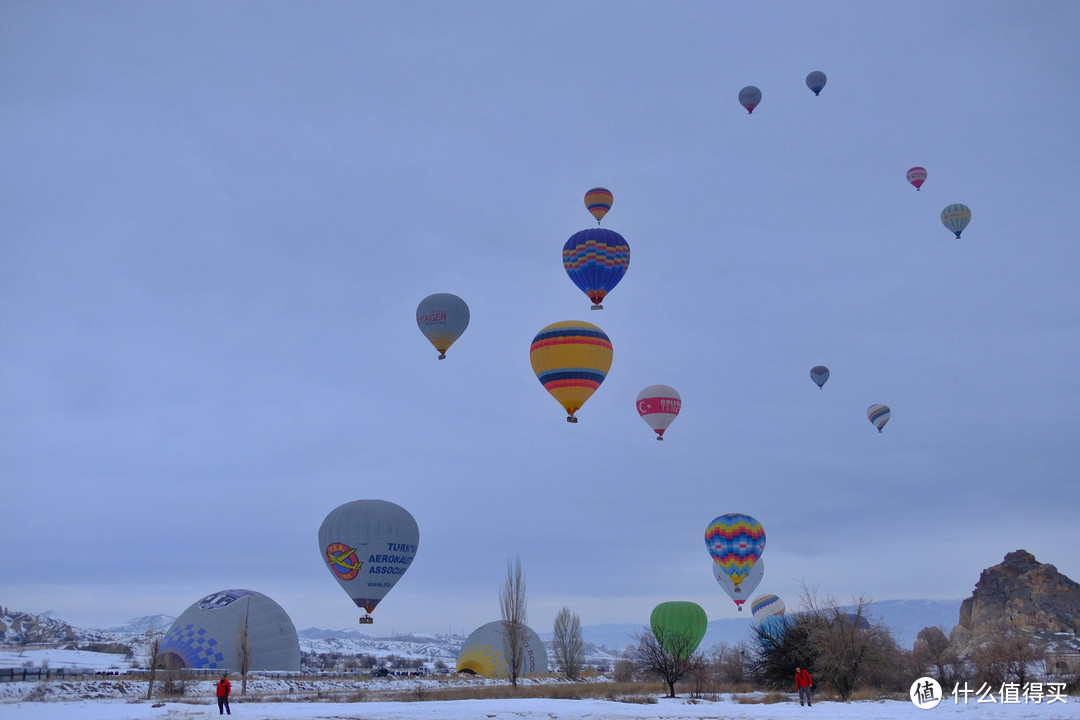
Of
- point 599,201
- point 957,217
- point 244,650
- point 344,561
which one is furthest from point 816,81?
point 244,650

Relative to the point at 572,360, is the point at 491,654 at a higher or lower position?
lower

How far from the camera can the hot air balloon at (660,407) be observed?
57.8 meters

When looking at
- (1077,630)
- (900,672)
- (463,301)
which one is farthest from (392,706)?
(1077,630)

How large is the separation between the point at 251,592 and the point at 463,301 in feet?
94.6

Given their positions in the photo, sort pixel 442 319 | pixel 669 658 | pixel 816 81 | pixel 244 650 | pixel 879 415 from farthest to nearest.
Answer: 1. pixel 879 415
2. pixel 816 81
3. pixel 442 319
4. pixel 244 650
5. pixel 669 658

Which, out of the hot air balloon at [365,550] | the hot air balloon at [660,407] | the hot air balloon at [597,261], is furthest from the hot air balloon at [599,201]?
the hot air balloon at [365,550]

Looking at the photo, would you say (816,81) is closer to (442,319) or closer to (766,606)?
(442,319)

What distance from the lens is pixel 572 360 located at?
45.7 m

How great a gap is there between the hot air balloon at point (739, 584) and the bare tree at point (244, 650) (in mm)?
35371

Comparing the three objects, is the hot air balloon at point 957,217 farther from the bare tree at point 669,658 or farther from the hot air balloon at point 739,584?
the bare tree at point 669,658

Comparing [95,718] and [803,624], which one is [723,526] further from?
[95,718]

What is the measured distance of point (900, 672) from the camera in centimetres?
5041

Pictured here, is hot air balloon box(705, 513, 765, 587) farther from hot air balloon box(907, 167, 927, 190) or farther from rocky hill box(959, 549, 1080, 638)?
rocky hill box(959, 549, 1080, 638)

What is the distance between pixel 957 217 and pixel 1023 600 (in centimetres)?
10543
